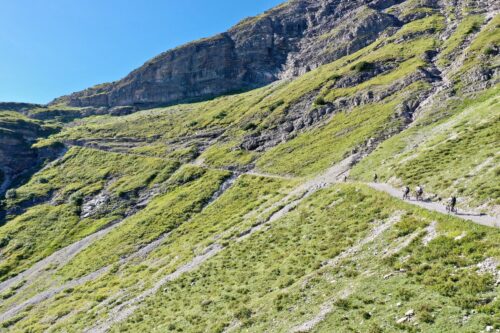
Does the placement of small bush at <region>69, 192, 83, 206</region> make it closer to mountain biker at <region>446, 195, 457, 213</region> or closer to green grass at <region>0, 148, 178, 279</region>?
green grass at <region>0, 148, 178, 279</region>

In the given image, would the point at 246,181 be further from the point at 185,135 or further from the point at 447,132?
the point at 185,135

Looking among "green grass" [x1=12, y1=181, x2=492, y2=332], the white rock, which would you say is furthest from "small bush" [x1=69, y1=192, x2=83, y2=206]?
the white rock

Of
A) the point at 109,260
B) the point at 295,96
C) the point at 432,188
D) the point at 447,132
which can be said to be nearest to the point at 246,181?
the point at 109,260

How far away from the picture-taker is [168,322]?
1188 inches

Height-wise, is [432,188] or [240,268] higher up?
[432,188]

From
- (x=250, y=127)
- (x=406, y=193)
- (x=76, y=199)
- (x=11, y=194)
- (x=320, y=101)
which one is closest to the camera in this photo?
(x=406, y=193)

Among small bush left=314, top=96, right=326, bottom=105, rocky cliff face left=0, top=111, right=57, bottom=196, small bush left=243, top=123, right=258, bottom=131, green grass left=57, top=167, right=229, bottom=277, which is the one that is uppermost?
rocky cliff face left=0, top=111, right=57, bottom=196

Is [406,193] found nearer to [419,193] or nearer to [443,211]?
[419,193]

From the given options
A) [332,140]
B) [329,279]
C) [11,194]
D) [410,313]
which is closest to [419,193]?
[329,279]

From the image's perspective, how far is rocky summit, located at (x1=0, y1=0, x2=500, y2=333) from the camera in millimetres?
20625

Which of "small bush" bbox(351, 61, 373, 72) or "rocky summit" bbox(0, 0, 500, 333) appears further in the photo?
"small bush" bbox(351, 61, 373, 72)

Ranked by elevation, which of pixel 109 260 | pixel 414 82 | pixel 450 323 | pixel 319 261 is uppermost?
pixel 414 82

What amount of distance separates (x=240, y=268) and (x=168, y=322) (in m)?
9.11

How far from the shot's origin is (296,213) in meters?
45.8
